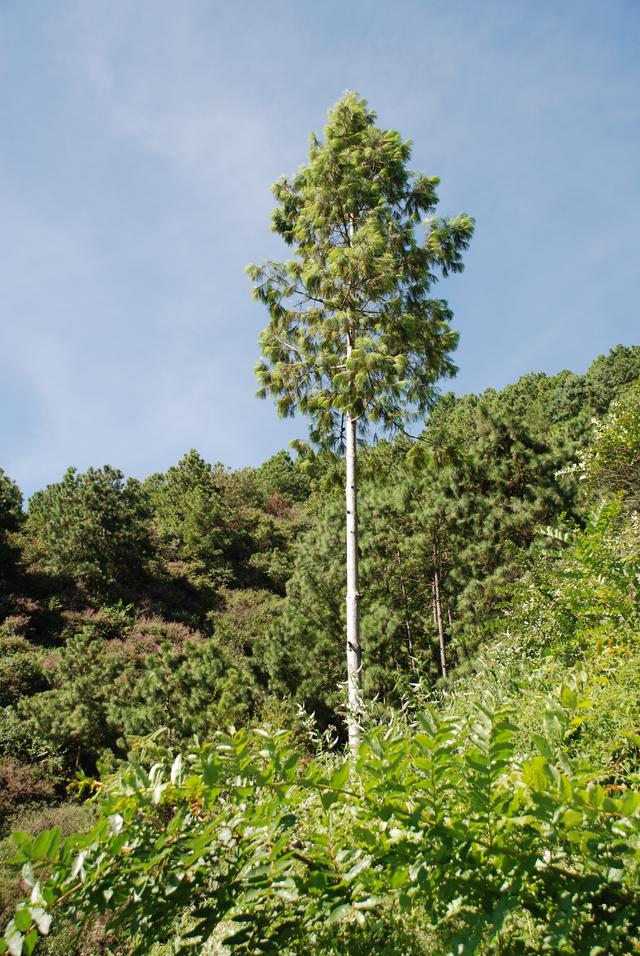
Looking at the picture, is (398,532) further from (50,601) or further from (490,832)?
(50,601)

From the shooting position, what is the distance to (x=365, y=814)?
1294 millimetres

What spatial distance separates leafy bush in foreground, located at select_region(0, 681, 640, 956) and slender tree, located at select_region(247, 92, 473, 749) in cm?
672

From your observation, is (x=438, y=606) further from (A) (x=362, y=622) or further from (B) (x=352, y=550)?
(B) (x=352, y=550)

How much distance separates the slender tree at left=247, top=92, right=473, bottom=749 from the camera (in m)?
8.36

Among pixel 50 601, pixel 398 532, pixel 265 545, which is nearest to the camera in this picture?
pixel 398 532

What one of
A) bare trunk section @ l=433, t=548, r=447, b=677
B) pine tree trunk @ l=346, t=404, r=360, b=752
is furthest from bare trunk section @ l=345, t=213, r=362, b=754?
bare trunk section @ l=433, t=548, r=447, b=677

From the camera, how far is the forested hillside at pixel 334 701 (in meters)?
1.15

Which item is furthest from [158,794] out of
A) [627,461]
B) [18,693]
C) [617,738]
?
[18,693]

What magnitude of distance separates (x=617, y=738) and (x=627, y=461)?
12.1m

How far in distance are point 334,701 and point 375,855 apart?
37.6ft

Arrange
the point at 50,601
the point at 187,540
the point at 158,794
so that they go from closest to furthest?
the point at 158,794 < the point at 50,601 < the point at 187,540

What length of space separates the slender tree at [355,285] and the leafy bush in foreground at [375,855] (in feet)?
22.0

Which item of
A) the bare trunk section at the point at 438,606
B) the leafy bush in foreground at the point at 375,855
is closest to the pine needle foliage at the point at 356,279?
the bare trunk section at the point at 438,606

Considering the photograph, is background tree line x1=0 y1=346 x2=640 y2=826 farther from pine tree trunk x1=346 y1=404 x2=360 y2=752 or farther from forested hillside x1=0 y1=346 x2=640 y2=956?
pine tree trunk x1=346 y1=404 x2=360 y2=752
